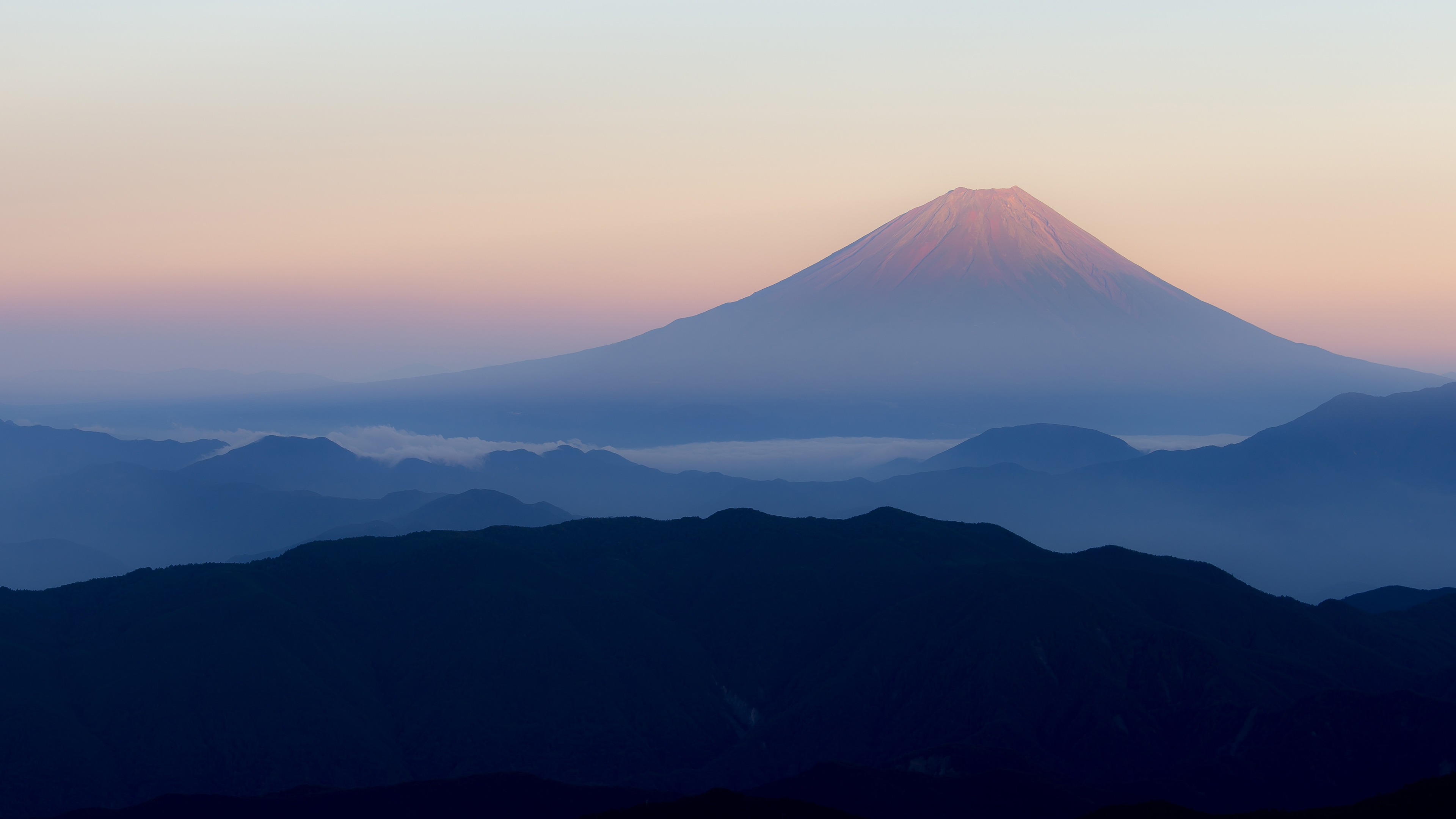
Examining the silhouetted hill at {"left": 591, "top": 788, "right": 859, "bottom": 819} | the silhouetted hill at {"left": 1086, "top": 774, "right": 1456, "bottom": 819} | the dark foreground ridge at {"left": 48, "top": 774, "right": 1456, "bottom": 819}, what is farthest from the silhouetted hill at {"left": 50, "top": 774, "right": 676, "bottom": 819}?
the silhouetted hill at {"left": 1086, "top": 774, "right": 1456, "bottom": 819}

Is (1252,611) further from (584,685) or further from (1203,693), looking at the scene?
(584,685)

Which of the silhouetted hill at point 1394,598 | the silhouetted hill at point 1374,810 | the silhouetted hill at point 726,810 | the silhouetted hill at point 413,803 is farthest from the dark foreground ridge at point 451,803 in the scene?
the silhouetted hill at point 1394,598

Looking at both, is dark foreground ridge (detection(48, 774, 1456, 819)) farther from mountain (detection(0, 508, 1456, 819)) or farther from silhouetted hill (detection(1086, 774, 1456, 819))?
silhouetted hill (detection(1086, 774, 1456, 819))

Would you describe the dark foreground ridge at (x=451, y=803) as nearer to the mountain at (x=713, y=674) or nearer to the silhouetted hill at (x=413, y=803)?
the silhouetted hill at (x=413, y=803)

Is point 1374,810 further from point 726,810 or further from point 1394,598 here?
point 1394,598

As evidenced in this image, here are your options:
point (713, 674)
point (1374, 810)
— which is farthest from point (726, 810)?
point (713, 674)

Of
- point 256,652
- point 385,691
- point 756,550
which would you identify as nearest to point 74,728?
point 256,652
